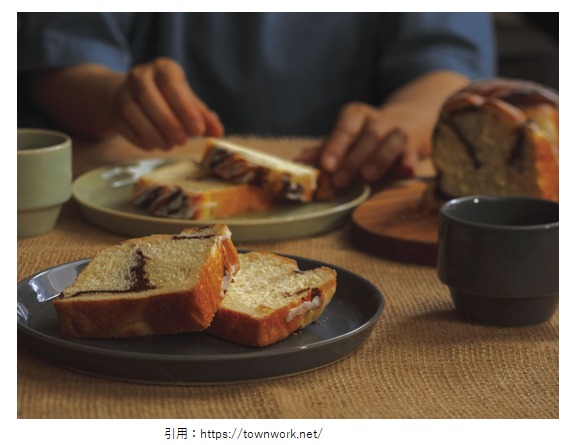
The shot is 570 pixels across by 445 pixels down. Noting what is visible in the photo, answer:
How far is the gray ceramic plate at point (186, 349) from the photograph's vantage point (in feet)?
2.54

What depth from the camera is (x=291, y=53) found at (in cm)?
223

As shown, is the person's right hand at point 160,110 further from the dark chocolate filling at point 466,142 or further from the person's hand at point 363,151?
the dark chocolate filling at point 466,142

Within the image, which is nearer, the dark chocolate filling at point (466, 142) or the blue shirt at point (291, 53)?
the dark chocolate filling at point (466, 142)

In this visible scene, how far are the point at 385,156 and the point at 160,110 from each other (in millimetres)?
435

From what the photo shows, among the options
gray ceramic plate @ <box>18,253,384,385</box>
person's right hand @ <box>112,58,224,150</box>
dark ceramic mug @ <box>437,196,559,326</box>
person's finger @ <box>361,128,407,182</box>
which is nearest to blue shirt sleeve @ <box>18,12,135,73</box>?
person's right hand @ <box>112,58,224,150</box>

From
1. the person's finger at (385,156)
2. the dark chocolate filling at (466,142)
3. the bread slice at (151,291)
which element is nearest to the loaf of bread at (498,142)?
the dark chocolate filling at (466,142)

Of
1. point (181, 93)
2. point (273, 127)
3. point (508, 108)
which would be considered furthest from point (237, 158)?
point (273, 127)

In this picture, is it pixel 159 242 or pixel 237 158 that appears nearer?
pixel 159 242

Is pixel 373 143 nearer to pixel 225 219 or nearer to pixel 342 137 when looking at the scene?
pixel 342 137

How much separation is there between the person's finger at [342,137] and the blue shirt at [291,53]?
437 millimetres

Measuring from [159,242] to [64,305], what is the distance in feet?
0.47

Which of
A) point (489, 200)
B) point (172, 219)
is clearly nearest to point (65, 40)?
point (172, 219)
